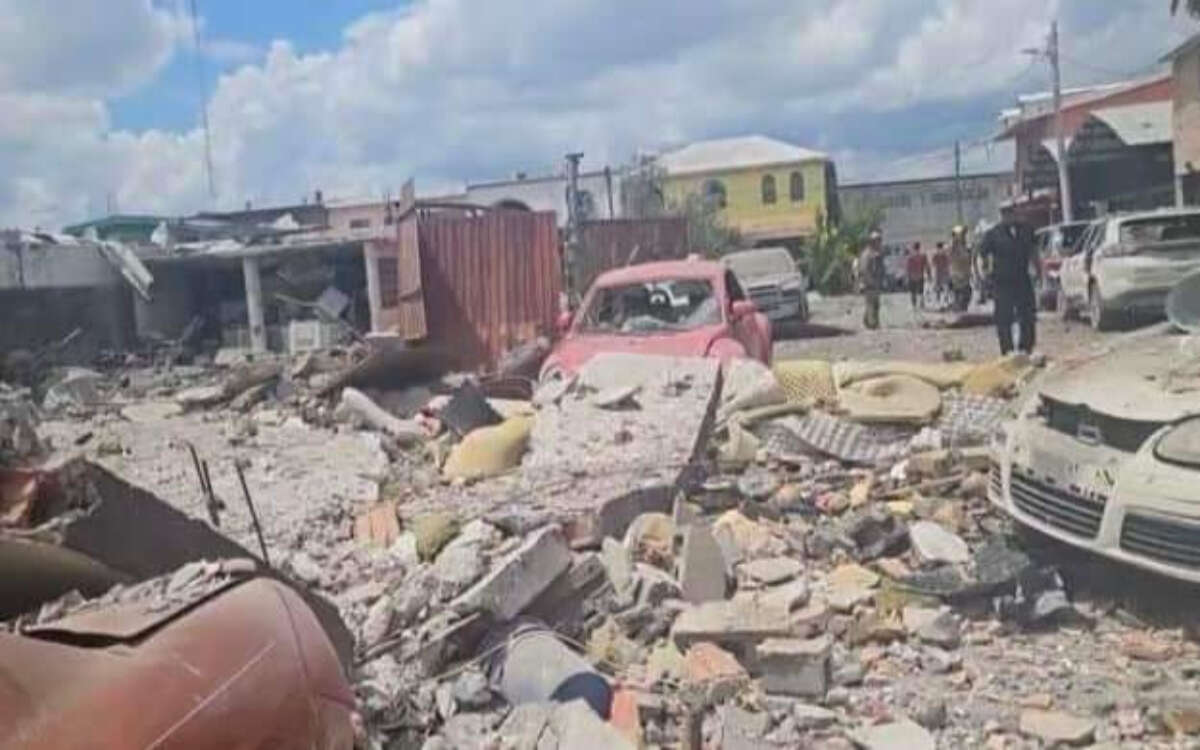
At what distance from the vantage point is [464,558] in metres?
5.96

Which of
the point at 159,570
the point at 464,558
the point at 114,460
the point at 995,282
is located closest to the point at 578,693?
the point at 464,558

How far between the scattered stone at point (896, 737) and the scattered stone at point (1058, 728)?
0.35m

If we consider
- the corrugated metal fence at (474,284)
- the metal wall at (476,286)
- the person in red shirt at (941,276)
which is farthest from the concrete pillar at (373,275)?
the person in red shirt at (941,276)

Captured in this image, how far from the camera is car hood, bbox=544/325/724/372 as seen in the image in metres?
11.0

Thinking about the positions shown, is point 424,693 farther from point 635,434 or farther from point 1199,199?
point 1199,199

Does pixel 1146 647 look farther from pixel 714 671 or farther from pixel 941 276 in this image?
pixel 941 276

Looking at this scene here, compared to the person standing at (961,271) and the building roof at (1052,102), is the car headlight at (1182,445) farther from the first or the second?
the building roof at (1052,102)

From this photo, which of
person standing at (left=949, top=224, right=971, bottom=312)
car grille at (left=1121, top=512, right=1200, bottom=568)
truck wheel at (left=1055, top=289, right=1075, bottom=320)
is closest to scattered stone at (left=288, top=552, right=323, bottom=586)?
car grille at (left=1121, top=512, right=1200, bottom=568)

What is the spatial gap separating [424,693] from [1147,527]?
290 centimetres

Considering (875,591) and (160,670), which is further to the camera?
(875,591)

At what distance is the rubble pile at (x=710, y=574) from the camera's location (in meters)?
4.74

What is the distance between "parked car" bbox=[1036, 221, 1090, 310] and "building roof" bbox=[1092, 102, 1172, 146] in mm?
8987

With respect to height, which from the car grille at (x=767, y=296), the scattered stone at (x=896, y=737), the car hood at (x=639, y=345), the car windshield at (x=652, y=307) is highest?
the car windshield at (x=652, y=307)

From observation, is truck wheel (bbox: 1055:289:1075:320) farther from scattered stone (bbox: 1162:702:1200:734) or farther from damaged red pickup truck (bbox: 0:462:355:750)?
damaged red pickup truck (bbox: 0:462:355:750)
